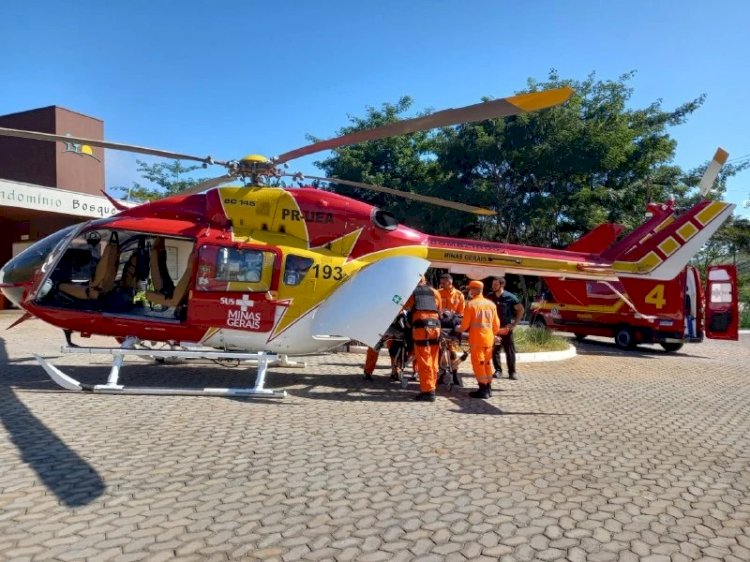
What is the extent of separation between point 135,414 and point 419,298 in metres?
4.04

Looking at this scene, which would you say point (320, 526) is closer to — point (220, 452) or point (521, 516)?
point (521, 516)

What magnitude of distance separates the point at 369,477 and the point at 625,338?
533 inches

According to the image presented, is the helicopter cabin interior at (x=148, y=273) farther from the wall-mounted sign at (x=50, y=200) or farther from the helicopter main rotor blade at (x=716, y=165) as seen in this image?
the wall-mounted sign at (x=50, y=200)

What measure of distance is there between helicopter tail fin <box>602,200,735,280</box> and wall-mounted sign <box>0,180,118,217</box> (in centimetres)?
1650

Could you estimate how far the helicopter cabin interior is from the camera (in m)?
7.77

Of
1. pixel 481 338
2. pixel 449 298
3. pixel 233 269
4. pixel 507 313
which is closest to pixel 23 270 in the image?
pixel 233 269

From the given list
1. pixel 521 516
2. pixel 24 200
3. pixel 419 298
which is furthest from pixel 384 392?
pixel 24 200

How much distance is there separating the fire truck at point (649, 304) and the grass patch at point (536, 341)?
166 cm

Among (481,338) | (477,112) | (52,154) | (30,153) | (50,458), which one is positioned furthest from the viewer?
(30,153)

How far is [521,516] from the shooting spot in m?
3.72

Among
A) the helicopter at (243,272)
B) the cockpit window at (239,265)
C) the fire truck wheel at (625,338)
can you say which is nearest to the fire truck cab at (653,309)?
the fire truck wheel at (625,338)

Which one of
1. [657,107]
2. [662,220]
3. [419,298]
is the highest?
[657,107]

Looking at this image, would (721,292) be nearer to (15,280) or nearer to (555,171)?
(555,171)

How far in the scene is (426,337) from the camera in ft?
25.1
